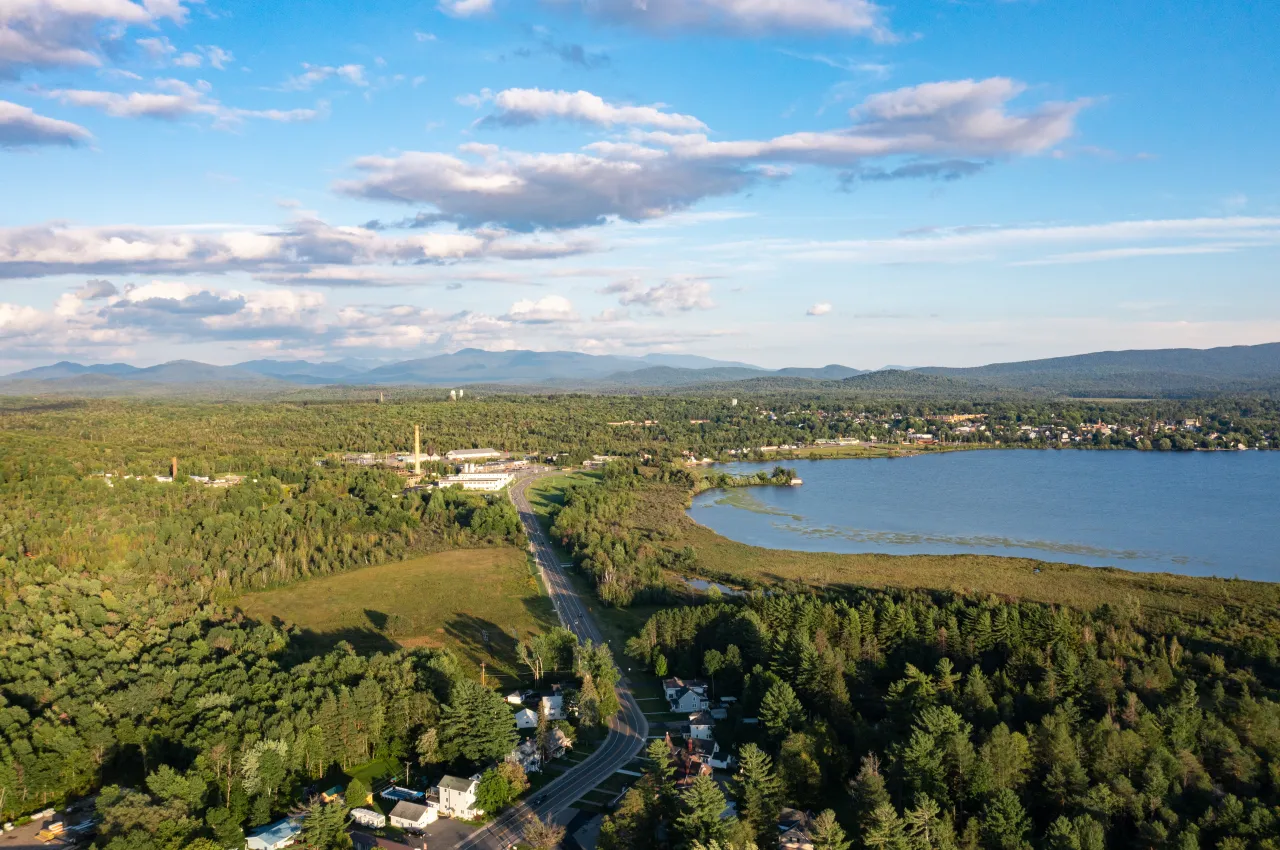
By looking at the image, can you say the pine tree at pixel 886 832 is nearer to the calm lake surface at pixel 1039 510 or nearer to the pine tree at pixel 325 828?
the pine tree at pixel 325 828

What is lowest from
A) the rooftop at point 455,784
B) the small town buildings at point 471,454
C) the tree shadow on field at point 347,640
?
the tree shadow on field at point 347,640

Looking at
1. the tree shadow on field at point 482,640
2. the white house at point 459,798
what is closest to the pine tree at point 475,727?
the white house at point 459,798

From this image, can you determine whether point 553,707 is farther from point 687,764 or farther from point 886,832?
point 886,832

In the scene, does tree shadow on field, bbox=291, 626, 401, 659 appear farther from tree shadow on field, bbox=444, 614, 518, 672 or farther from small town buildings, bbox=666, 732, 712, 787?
small town buildings, bbox=666, 732, 712, 787

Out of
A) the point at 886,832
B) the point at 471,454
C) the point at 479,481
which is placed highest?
the point at 471,454

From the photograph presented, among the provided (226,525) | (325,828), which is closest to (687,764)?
(325,828)

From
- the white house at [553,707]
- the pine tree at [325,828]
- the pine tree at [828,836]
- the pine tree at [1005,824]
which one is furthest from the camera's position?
the white house at [553,707]

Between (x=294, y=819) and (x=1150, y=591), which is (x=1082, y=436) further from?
(x=294, y=819)
